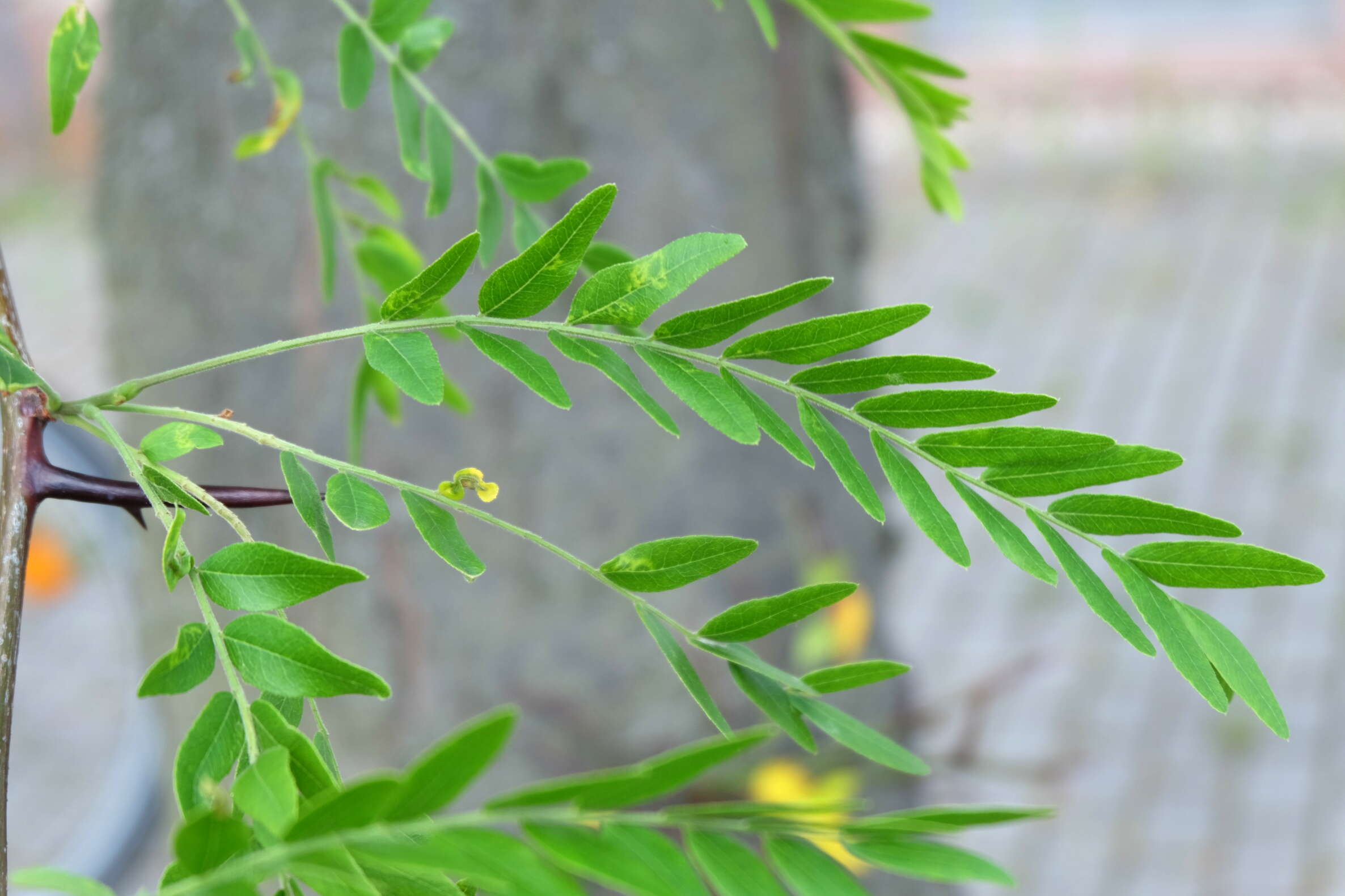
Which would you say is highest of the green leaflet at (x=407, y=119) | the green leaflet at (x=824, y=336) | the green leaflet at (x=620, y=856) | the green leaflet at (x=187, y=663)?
the green leaflet at (x=407, y=119)

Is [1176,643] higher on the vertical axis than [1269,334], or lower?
lower

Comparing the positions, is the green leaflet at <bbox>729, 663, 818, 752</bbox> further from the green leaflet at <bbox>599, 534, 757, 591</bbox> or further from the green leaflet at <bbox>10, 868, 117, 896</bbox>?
the green leaflet at <bbox>10, 868, 117, 896</bbox>

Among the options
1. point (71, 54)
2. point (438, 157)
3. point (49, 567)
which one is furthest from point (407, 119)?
point (49, 567)

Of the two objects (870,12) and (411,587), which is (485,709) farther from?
(870,12)

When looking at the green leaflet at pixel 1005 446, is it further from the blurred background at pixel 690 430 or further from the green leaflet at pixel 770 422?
the blurred background at pixel 690 430

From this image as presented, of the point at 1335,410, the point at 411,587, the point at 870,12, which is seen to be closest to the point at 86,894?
the point at 870,12

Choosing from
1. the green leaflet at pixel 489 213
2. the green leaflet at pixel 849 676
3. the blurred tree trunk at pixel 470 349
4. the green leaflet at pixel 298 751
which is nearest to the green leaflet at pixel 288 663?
the green leaflet at pixel 298 751
